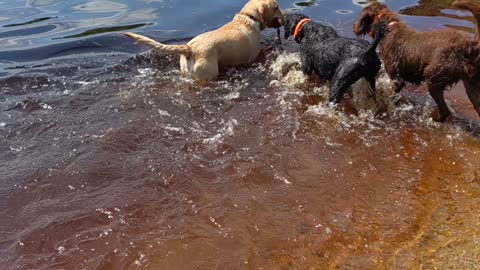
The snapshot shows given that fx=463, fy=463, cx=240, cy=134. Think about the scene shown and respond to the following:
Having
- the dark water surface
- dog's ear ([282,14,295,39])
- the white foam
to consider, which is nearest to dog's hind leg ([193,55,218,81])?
the dark water surface

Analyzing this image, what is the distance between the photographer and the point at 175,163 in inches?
184

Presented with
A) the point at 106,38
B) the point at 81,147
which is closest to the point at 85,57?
the point at 106,38

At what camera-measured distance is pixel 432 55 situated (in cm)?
485

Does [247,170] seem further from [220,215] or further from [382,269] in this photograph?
[382,269]

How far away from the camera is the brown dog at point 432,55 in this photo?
15.1 feet

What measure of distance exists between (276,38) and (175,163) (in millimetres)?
4459

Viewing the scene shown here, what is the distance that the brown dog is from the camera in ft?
15.1

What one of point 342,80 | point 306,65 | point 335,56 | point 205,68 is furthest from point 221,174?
point 205,68

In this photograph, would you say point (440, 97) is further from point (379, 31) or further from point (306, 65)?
point (306, 65)

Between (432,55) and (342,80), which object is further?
(342,80)

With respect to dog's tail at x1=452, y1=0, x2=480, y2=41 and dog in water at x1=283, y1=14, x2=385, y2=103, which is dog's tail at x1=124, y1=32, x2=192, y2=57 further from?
dog's tail at x1=452, y1=0, x2=480, y2=41

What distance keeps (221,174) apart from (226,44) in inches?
126

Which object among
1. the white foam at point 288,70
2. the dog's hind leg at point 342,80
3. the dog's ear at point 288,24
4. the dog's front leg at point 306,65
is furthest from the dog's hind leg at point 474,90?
the dog's ear at point 288,24

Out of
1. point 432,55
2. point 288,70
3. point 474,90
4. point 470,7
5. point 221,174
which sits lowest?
point 221,174
